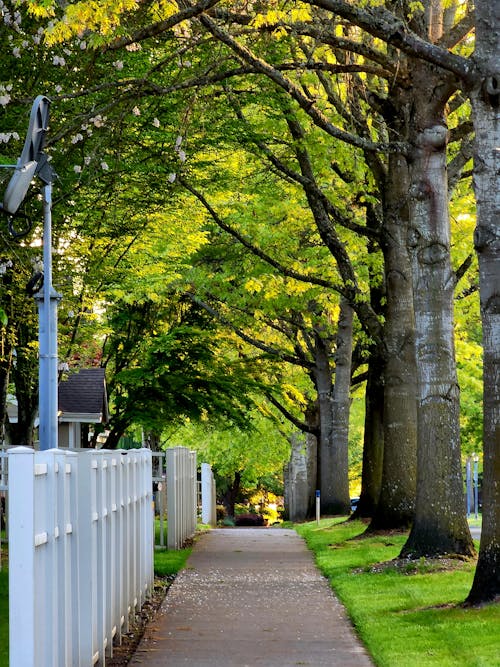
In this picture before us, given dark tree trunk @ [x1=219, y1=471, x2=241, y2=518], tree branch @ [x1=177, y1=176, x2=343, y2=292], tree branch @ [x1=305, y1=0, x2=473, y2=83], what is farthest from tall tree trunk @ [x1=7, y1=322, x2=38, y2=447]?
dark tree trunk @ [x1=219, y1=471, x2=241, y2=518]

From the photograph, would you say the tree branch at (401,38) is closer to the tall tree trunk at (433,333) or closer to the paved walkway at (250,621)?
the tall tree trunk at (433,333)

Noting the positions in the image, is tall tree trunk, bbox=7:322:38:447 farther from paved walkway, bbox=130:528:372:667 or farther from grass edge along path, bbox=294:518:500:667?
grass edge along path, bbox=294:518:500:667

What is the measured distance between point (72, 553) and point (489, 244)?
5.66 metres

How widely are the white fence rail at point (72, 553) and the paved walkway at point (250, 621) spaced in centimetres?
51

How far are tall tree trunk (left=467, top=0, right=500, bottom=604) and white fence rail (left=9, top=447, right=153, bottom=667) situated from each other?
10.9ft

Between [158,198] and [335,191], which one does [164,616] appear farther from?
[335,191]

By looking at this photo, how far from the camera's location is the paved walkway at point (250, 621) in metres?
9.88

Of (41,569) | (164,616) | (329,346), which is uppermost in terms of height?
(329,346)

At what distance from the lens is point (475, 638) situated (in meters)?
10.0

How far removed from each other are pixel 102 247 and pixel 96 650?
14.4m

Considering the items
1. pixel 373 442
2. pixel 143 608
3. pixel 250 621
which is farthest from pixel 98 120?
pixel 373 442

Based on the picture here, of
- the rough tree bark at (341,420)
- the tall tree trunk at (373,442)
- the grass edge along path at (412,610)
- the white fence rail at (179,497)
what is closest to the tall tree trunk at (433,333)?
the grass edge along path at (412,610)

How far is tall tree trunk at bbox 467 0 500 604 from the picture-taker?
38.4ft

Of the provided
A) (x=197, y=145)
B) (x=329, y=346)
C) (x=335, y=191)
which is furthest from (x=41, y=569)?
(x=329, y=346)
